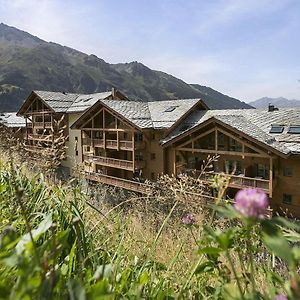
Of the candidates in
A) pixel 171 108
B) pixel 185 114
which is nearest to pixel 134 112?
pixel 171 108

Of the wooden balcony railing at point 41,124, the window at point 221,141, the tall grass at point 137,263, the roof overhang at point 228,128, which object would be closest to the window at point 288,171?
the roof overhang at point 228,128

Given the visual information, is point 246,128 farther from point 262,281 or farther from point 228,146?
point 262,281

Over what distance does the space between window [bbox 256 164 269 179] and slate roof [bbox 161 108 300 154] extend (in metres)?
1.39

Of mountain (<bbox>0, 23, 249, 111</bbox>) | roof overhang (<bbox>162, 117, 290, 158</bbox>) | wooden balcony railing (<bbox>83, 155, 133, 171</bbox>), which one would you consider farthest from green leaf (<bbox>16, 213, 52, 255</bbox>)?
mountain (<bbox>0, 23, 249, 111</bbox>)

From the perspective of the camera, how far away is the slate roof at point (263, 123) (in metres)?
15.5

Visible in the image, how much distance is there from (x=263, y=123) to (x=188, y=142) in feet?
13.2

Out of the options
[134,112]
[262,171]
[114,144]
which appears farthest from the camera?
[114,144]

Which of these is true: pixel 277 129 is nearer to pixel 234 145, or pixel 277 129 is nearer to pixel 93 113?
pixel 234 145

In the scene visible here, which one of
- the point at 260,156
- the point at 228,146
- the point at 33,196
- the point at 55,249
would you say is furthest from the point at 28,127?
the point at 55,249

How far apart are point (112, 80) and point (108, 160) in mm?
103405

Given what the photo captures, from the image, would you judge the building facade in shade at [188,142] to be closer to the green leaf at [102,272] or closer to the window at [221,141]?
the window at [221,141]

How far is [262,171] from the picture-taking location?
16766 mm

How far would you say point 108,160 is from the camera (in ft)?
77.9

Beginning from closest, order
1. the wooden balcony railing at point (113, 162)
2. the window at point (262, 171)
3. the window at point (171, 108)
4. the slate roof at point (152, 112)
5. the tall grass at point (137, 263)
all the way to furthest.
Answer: the tall grass at point (137, 263) → the window at point (262, 171) → the slate roof at point (152, 112) → the wooden balcony railing at point (113, 162) → the window at point (171, 108)
